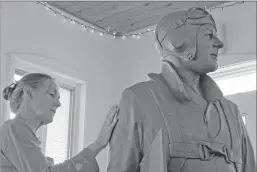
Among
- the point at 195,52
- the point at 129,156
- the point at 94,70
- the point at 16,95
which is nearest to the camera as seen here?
the point at 129,156

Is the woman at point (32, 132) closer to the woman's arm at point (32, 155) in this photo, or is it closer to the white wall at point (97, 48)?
the woman's arm at point (32, 155)

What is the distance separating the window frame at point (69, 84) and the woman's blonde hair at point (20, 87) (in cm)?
161

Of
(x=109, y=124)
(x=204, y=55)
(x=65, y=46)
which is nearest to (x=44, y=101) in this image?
(x=109, y=124)

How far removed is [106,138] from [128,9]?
2.71 meters

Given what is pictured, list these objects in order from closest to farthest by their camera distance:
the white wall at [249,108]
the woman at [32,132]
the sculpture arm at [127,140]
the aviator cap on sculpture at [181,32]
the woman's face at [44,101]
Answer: the sculpture arm at [127,140] → the aviator cap on sculpture at [181,32] → the woman at [32,132] → the woman's face at [44,101] → the white wall at [249,108]

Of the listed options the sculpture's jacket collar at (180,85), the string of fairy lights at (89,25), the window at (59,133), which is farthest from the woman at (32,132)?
the string of fairy lights at (89,25)

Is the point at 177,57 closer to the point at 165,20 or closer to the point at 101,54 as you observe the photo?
the point at 165,20

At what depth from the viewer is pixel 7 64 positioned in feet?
12.1

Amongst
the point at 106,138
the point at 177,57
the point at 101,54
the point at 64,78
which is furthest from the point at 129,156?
the point at 101,54

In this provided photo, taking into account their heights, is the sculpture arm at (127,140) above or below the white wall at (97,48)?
below

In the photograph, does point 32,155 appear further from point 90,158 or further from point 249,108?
point 249,108

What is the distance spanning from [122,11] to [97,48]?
14.8 inches

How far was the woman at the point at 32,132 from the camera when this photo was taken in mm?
1901

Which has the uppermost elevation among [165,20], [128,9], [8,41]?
[128,9]
